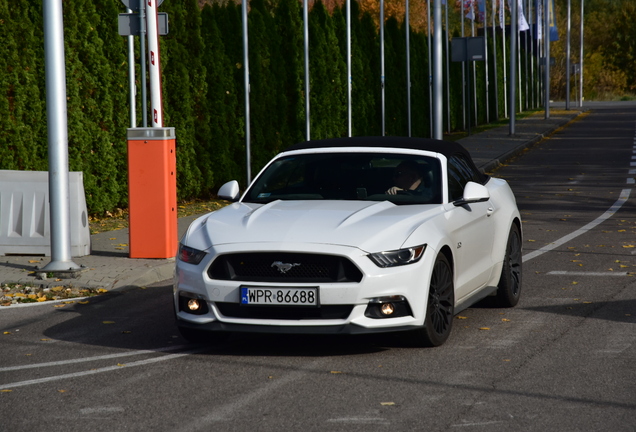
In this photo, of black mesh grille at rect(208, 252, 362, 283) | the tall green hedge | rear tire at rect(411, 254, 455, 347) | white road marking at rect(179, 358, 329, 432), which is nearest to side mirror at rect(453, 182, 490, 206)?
rear tire at rect(411, 254, 455, 347)

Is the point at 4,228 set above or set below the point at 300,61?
below

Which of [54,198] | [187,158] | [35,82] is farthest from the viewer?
[187,158]

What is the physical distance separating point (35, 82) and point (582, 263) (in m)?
8.59

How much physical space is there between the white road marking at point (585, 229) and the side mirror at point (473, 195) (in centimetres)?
397

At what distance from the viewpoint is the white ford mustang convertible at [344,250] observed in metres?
6.67

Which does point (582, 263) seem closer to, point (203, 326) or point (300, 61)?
point (203, 326)

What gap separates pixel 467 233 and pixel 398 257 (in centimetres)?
119

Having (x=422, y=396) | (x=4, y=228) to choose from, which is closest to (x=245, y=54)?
(x=4, y=228)

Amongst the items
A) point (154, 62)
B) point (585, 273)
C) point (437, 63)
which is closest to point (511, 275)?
point (585, 273)

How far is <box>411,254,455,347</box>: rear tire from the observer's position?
6996mm

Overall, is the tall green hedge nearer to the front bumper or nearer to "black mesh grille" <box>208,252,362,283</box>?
the front bumper

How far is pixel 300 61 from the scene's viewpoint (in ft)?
80.9

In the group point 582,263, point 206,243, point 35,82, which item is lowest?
point 582,263

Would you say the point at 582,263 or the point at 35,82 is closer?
the point at 582,263
